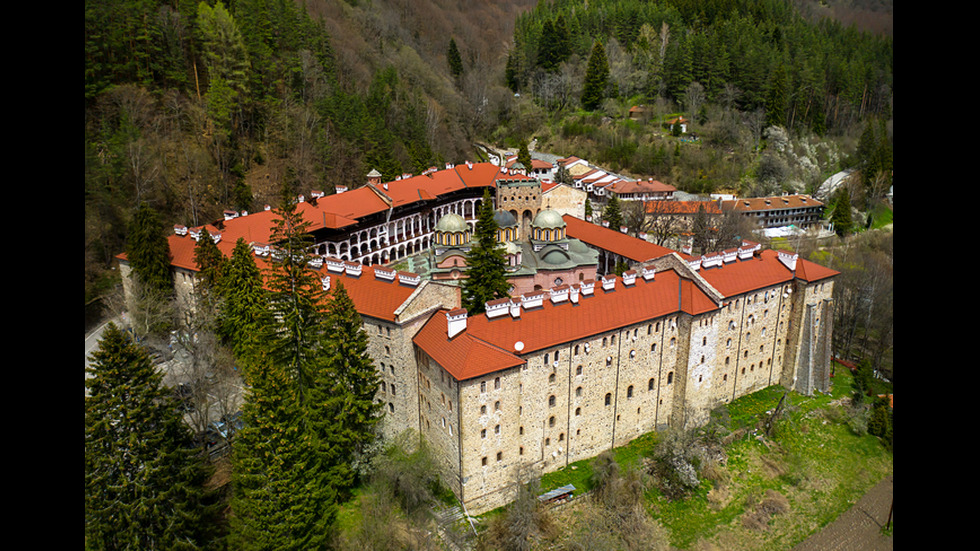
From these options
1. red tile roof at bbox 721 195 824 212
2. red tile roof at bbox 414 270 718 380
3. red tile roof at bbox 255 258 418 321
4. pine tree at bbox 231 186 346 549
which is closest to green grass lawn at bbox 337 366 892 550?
pine tree at bbox 231 186 346 549

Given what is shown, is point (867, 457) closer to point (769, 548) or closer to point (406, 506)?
point (769, 548)

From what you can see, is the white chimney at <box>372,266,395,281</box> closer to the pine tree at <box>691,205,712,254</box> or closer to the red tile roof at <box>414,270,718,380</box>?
the red tile roof at <box>414,270,718,380</box>

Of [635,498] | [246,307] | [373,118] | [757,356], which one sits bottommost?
[635,498]

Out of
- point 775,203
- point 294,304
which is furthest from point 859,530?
point 775,203

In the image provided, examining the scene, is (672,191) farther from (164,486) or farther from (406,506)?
(164,486)

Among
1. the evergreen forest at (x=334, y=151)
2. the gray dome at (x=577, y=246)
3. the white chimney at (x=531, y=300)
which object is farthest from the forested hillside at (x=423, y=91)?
the gray dome at (x=577, y=246)

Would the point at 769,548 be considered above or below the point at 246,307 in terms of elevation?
below

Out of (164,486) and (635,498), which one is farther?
(635,498)

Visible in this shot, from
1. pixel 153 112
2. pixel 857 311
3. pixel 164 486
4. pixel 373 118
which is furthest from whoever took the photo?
pixel 373 118

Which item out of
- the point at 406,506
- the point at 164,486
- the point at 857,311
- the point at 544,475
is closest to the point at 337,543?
the point at 406,506

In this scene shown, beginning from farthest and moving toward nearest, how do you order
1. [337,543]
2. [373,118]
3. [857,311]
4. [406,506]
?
[373,118] < [857,311] < [406,506] < [337,543]
